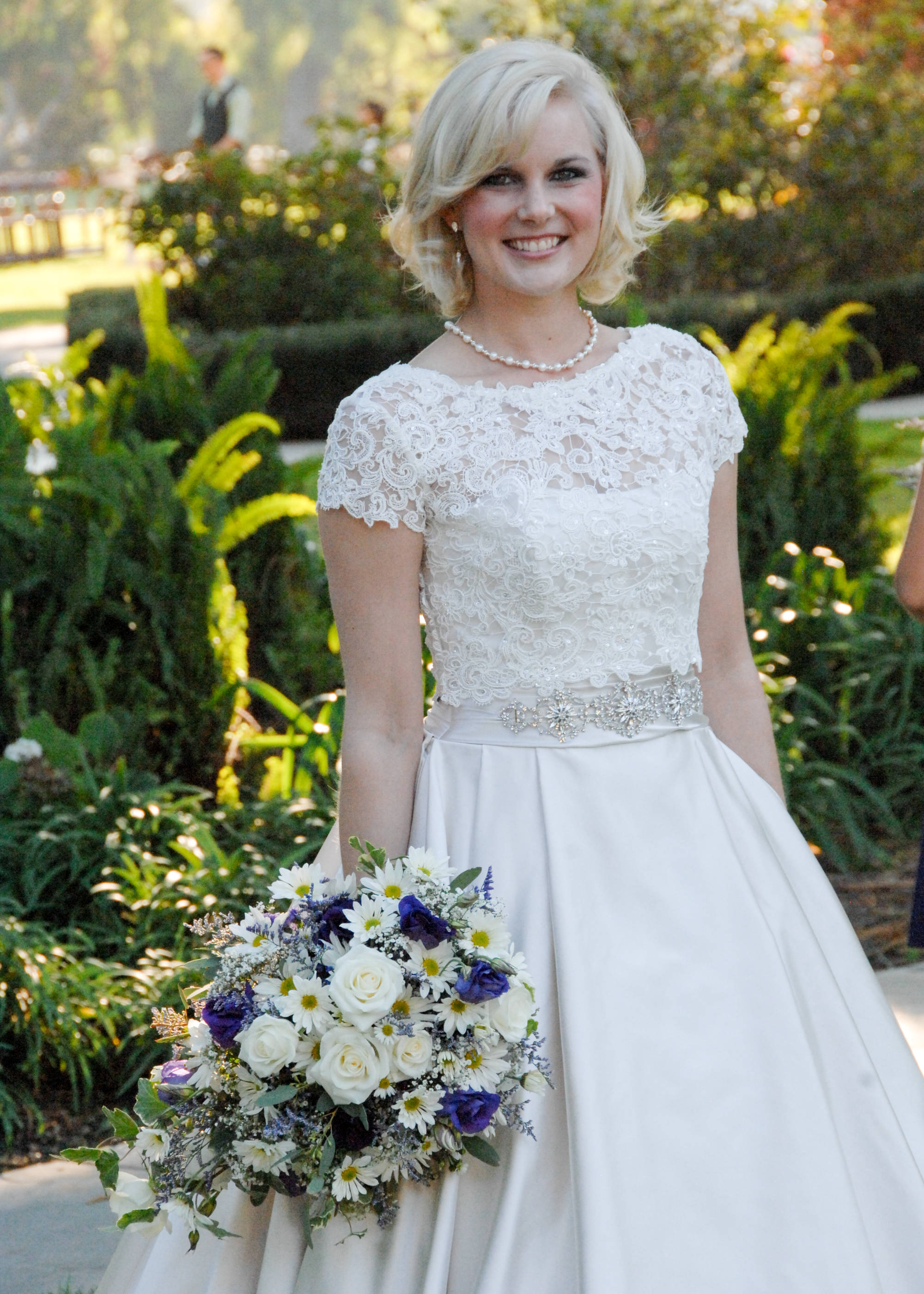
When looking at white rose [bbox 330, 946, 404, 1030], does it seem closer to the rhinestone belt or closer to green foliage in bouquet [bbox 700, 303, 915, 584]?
the rhinestone belt

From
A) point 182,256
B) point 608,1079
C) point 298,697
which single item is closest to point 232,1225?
point 608,1079

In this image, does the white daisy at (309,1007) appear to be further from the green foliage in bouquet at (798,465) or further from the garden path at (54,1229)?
the green foliage in bouquet at (798,465)

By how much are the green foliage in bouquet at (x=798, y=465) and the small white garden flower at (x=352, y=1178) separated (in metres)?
4.36

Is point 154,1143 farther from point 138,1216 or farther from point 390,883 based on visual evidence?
point 390,883

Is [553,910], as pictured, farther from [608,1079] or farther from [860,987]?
[860,987]

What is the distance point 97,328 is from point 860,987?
411 inches

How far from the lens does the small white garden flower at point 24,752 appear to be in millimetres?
4586

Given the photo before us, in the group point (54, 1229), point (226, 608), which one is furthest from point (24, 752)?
point (54, 1229)

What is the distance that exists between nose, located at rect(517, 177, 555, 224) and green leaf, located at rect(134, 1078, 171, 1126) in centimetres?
138

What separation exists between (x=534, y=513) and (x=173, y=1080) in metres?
0.97

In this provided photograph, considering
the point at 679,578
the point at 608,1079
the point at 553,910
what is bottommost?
the point at 608,1079

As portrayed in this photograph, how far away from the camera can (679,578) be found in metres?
2.50

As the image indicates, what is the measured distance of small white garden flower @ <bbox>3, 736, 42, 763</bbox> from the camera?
4586 mm

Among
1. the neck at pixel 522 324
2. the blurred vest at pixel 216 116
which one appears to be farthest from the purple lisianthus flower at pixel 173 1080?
the blurred vest at pixel 216 116
